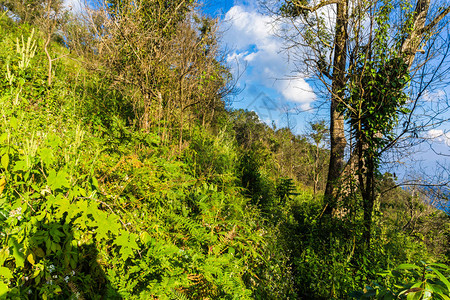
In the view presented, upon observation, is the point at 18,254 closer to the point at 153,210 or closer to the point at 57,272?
the point at 57,272

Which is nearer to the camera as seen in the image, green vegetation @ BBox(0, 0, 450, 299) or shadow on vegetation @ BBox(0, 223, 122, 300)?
shadow on vegetation @ BBox(0, 223, 122, 300)

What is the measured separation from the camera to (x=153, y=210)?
7.72 feet

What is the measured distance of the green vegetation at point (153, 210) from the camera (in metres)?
1.43

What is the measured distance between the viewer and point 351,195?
11.6 ft

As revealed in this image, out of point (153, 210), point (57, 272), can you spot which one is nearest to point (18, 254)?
point (57, 272)

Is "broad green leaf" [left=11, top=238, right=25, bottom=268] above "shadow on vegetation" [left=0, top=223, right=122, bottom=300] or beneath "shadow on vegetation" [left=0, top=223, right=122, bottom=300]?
above

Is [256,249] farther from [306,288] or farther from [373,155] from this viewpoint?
[373,155]

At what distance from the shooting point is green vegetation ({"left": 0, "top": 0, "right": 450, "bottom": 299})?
56.3 inches

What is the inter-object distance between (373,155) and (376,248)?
1.42 metres

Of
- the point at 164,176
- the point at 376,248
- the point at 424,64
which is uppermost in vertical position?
the point at 424,64

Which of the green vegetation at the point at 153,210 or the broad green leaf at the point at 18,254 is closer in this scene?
the broad green leaf at the point at 18,254

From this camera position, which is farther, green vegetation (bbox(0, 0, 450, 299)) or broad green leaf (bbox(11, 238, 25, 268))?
green vegetation (bbox(0, 0, 450, 299))

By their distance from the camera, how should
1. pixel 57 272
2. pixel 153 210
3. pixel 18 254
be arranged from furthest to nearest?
1. pixel 153 210
2. pixel 57 272
3. pixel 18 254

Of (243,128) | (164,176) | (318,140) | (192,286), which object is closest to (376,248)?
(192,286)
